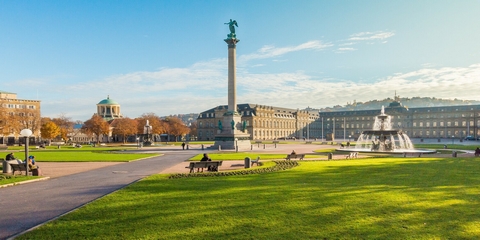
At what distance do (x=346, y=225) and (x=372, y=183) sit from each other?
299 inches

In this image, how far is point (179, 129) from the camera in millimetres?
122375

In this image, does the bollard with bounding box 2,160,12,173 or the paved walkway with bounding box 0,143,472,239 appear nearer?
the paved walkway with bounding box 0,143,472,239

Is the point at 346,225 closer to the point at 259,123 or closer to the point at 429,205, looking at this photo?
the point at 429,205

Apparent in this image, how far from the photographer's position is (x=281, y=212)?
10617mm

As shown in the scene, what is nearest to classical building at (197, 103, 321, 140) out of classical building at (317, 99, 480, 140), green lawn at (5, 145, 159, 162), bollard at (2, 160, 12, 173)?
classical building at (317, 99, 480, 140)

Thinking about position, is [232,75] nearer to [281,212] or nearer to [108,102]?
[281,212]

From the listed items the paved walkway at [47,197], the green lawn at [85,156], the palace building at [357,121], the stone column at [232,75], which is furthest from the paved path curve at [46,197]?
the palace building at [357,121]

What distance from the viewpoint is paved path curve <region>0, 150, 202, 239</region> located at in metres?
10.3

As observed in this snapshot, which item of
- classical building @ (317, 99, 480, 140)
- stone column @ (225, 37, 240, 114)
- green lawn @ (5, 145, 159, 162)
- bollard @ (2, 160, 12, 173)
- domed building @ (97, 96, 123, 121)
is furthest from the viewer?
domed building @ (97, 96, 123, 121)

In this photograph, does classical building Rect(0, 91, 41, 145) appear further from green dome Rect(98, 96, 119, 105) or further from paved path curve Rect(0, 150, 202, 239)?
paved path curve Rect(0, 150, 202, 239)

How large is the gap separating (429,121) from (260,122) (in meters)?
72.3

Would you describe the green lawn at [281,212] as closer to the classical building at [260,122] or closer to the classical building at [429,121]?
the classical building at [260,122]

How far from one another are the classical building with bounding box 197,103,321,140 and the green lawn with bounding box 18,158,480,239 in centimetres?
10858

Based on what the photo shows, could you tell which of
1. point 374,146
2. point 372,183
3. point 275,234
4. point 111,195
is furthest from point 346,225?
point 374,146
